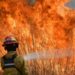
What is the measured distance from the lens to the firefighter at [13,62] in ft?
25.7

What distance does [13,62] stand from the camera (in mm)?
7906

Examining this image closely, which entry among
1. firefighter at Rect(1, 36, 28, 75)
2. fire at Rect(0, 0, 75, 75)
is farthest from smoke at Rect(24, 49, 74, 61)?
firefighter at Rect(1, 36, 28, 75)

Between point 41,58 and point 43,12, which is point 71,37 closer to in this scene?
point 43,12

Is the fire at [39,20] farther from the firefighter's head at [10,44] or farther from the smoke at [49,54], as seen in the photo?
the firefighter's head at [10,44]

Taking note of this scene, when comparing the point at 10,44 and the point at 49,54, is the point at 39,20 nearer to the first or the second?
the point at 49,54

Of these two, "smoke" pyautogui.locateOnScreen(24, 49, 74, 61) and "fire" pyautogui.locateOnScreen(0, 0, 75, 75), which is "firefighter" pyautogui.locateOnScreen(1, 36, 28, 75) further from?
"fire" pyautogui.locateOnScreen(0, 0, 75, 75)

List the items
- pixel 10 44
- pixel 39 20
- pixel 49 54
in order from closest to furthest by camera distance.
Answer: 1. pixel 10 44
2. pixel 49 54
3. pixel 39 20

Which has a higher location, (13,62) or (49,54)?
(13,62)

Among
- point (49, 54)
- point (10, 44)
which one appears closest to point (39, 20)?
point (49, 54)

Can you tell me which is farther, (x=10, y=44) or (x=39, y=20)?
(x=39, y=20)

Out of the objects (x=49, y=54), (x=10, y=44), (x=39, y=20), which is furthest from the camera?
(x=39, y=20)

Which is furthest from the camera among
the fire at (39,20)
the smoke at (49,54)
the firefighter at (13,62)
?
the fire at (39,20)

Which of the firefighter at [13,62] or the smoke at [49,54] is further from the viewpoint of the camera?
the smoke at [49,54]

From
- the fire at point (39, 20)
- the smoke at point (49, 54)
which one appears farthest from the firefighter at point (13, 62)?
the fire at point (39, 20)
